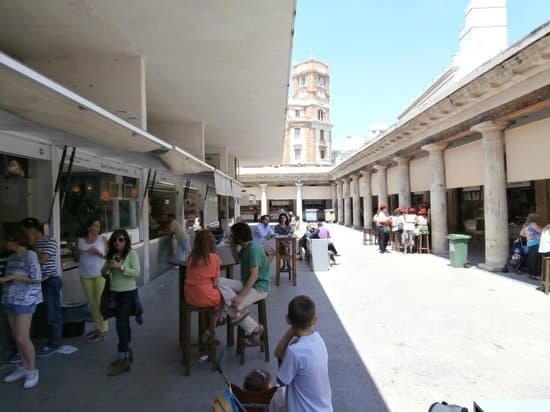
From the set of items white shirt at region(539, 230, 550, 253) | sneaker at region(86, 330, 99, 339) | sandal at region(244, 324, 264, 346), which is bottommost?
sneaker at region(86, 330, 99, 339)

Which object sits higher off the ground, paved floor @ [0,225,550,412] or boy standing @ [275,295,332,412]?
boy standing @ [275,295,332,412]

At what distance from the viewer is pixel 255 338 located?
3.86 meters

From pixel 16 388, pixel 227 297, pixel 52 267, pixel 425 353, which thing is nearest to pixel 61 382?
pixel 16 388

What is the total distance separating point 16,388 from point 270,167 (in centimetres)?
3115

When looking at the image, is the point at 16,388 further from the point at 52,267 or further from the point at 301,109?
the point at 301,109

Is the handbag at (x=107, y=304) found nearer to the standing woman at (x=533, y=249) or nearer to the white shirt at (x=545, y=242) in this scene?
the white shirt at (x=545, y=242)

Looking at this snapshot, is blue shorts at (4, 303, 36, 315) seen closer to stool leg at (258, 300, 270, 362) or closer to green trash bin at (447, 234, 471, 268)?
stool leg at (258, 300, 270, 362)

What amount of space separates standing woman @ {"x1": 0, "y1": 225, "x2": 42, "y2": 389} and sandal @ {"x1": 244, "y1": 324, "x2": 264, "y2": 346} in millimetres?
1969

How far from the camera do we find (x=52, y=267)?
4152 mm

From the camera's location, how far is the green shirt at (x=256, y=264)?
381 cm

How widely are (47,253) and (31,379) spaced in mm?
1273

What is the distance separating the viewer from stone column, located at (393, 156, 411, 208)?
14.3 metres

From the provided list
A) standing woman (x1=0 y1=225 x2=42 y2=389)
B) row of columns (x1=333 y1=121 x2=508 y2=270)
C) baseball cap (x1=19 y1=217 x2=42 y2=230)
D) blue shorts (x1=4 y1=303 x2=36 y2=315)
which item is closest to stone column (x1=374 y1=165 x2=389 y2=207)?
row of columns (x1=333 y1=121 x2=508 y2=270)

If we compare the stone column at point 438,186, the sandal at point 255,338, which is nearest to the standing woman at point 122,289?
the sandal at point 255,338
